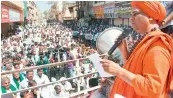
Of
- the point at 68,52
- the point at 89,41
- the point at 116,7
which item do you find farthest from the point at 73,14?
the point at 68,52

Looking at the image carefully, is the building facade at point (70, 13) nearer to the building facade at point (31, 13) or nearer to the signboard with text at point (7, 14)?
the building facade at point (31, 13)

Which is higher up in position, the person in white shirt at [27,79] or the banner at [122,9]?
the banner at [122,9]

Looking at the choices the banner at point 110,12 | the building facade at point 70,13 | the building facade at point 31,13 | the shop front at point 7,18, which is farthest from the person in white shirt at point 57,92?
the building facade at point 31,13

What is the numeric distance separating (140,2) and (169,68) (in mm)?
370

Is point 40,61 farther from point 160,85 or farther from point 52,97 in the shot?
point 160,85

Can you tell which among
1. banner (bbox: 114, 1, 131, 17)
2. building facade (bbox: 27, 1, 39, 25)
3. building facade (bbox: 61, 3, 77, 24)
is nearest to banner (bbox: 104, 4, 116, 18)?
banner (bbox: 114, 1, 131, 17)

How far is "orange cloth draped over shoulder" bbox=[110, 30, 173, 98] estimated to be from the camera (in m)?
1.42

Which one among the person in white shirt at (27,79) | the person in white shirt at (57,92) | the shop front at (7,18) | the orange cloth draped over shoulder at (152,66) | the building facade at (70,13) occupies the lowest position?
the person in white shirt at (57,92)

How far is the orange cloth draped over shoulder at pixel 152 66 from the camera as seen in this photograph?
142 cm

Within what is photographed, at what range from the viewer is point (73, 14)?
265 feet

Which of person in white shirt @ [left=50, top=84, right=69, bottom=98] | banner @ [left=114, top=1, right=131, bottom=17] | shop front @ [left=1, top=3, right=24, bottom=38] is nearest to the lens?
person in white shirt @ [left=50, top=84, right=69, bottom=98]

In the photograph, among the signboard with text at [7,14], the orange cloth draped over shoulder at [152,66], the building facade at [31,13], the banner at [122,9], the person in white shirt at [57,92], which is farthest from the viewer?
the building facade at [31,13]

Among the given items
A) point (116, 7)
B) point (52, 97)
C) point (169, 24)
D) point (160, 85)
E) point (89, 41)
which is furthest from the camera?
point (116, 7)

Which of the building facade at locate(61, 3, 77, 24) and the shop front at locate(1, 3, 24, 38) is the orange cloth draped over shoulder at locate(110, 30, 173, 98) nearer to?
the shop front at locate(1, 3, 24, 38)
